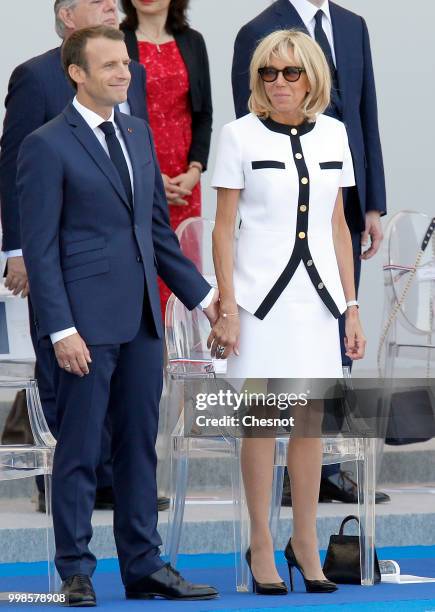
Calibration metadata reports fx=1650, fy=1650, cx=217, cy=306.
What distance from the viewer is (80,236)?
403 centimetres

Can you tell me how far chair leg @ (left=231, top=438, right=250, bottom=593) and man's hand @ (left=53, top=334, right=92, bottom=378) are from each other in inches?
24.0

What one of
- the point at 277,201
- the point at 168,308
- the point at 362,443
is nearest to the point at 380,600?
the point at 362,443

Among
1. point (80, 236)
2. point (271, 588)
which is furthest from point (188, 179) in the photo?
point (271, 588)

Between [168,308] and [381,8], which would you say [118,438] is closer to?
[168,308]

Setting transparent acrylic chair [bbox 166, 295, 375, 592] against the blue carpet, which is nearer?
the blue carpet

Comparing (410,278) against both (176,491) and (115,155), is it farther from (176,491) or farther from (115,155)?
(115,155)

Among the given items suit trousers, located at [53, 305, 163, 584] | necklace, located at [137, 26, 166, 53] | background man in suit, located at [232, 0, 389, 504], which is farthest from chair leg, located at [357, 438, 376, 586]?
necklace, located at [137, 26, 166, 53]

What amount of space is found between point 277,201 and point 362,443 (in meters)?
0.80

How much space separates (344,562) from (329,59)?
1.70m

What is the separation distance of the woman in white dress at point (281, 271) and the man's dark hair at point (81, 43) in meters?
0.39

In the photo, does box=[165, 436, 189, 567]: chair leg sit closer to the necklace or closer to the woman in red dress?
the woman in red dress

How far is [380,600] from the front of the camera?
400cm

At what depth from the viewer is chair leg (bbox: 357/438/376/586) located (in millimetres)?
4410

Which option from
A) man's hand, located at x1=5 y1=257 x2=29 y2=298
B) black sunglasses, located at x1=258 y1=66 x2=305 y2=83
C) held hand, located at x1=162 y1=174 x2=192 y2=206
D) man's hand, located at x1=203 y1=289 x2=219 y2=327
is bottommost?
man's hand, located at x1=203 y1=289 x2=219 y2=327
